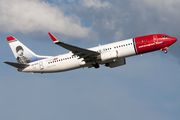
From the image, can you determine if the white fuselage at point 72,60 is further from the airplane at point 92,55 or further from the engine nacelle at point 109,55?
the engine nacelle at point 109,55

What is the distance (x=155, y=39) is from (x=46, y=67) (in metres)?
22.8

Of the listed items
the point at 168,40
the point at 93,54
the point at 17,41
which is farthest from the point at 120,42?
the point at 17,41

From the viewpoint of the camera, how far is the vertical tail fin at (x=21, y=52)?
196 ft

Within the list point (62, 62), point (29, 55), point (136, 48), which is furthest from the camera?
point (29, 55)

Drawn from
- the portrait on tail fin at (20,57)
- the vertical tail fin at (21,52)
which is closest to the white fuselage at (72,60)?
the vertical tail fin at (21,52)

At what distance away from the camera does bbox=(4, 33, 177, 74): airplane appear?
5144cm

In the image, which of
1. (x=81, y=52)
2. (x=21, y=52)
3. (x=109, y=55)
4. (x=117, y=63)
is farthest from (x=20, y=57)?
(x=117, y=63)

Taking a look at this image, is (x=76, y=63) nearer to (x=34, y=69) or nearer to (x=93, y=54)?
(x=93, y=54)

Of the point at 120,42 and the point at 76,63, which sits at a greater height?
the point at 120,42

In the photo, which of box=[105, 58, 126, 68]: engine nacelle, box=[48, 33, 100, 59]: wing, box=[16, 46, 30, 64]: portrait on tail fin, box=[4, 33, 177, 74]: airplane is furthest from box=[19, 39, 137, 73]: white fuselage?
box=[105, 58, 126, 68]: engine nacelle

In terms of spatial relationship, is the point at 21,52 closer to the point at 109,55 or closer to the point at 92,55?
the point at 92,55

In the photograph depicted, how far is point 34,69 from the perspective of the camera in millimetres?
56969

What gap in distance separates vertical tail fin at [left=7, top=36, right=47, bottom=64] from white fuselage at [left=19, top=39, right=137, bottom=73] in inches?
96.3

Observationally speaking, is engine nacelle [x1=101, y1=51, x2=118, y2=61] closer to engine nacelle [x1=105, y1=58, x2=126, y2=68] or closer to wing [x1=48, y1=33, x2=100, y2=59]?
wing [x1=48, y1=33, x2=100, y2=59]
